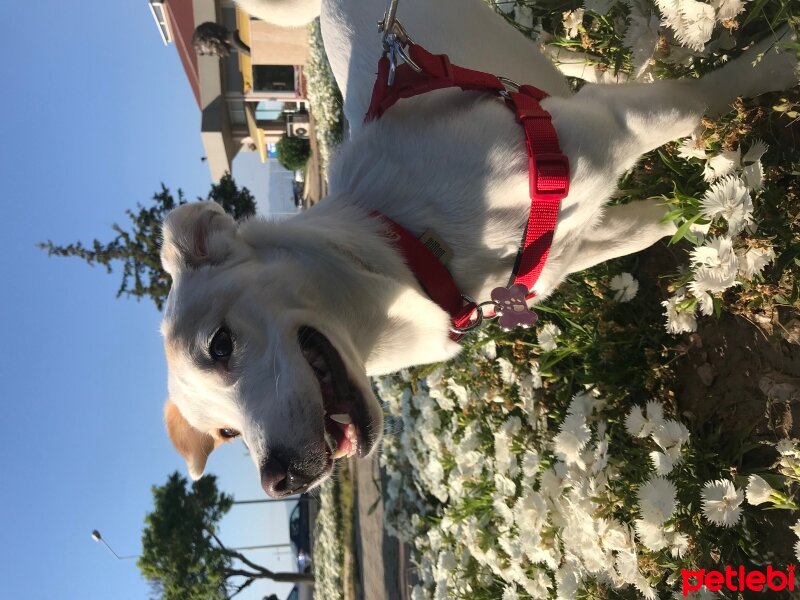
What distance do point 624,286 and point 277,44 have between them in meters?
17.0

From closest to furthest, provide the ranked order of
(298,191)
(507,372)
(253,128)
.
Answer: (507,372) < (253,128) < (298,191)

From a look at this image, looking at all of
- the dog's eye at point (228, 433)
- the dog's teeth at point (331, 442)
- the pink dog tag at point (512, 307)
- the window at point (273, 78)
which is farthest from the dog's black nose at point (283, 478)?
the window at point (273, 78)

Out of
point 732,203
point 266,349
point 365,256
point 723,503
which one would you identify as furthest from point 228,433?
point 732,203

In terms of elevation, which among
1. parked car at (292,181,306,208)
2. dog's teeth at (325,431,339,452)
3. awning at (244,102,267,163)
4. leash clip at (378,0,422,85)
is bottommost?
dog's teeth at (325,431,339,452)

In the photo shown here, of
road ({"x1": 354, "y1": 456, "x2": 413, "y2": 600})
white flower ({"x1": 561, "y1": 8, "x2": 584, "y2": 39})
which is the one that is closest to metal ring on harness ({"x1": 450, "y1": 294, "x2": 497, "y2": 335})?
white flower ({"x1": 561, "y1": 8, "x2": 584, "y2": 39})

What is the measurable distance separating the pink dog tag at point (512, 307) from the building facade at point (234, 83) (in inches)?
685

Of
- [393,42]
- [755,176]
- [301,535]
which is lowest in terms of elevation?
[755,176]

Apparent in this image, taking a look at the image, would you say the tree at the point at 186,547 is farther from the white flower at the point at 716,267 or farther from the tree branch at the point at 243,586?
the white flower at the point at 716,267

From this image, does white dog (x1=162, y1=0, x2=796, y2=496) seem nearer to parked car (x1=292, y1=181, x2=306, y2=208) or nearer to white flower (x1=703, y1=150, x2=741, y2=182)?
white flower (x1=703, y1=150, x2=741, y2=182)

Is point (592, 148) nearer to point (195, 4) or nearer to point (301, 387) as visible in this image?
point (301, 387)

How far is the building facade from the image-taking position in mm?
18891

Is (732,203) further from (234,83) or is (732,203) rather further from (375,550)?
(234,83)

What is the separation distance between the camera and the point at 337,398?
7.66 ft

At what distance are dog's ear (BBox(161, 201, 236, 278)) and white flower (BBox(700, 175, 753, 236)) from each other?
2071 mm
